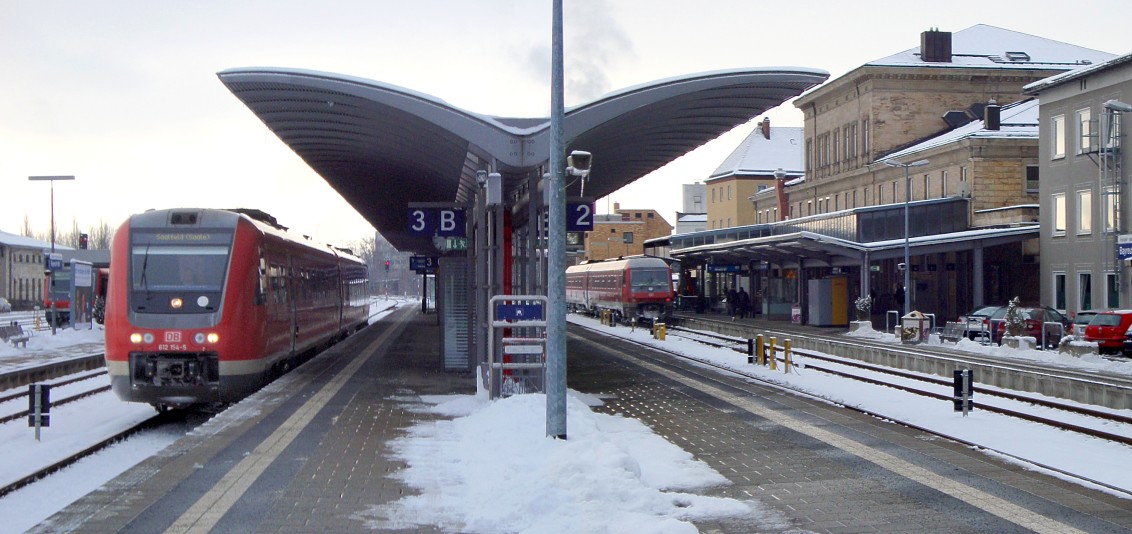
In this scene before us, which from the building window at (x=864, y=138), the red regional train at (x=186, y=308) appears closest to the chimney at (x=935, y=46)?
the building window at (x=864, y=138)

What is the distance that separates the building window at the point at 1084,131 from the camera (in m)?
39.0

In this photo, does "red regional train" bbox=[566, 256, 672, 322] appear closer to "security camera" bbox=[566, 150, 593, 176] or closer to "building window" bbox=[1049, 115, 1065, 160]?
"building window" bbox=[1049, 115, 1065, 160]

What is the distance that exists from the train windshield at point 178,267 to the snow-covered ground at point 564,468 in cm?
263

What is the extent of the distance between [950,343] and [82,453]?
27.4 metres

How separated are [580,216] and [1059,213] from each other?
28.2 meters

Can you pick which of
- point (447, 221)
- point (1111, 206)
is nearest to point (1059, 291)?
point (1111, 206)

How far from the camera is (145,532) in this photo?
332 inches

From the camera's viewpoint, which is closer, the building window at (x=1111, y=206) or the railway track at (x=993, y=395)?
the railway track at (x=993, y=395)

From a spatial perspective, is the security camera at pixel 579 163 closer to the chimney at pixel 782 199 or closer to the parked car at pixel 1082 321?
the parked car at pixel 1082 321

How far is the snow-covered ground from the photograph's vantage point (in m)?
9.02

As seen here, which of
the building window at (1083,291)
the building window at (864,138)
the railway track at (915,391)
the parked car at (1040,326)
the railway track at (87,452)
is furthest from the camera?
the building window at (864,138)

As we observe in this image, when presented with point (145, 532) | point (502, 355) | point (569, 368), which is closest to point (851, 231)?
point (569, 368)

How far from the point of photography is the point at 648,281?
4922 centimetres

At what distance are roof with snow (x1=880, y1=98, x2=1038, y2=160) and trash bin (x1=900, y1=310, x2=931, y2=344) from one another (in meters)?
20.3
